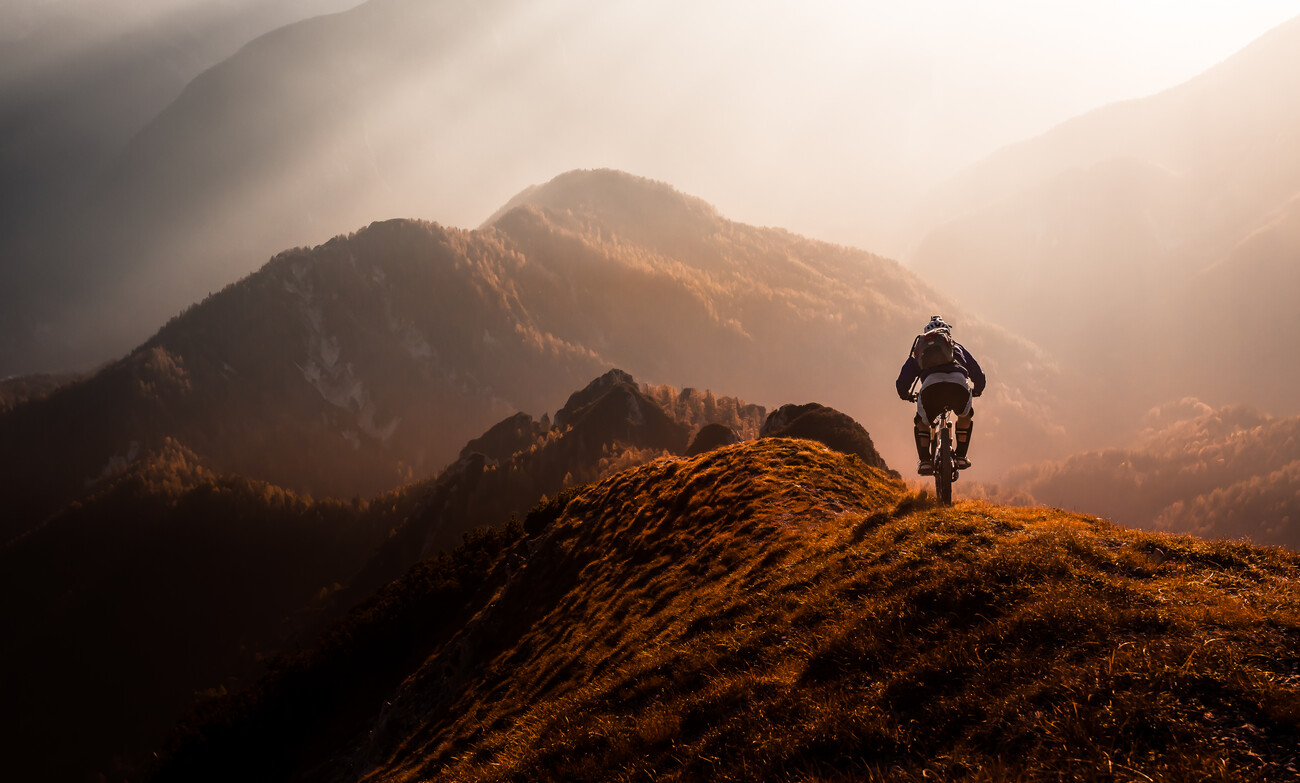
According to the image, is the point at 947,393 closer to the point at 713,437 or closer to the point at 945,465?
the point at 945,465

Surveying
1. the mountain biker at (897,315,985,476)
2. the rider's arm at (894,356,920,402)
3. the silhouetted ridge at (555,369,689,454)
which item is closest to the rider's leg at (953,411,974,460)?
the mountain biker at (897,315,985,476)

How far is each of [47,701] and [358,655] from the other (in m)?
199

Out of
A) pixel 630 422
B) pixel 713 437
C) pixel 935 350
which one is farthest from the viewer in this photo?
pixel 630 422

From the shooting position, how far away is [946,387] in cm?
1501

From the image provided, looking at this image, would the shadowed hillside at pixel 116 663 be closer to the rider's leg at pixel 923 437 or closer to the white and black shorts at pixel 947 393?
the rider's leg at pixel 923 437

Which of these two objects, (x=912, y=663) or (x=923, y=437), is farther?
(x=923, y=437)

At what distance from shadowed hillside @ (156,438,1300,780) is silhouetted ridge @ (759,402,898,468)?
2610 inches

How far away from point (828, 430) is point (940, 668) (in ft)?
279

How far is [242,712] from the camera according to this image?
207 ft

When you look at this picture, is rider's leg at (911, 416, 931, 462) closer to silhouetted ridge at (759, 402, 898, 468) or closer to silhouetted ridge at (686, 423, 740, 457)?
silhouetted ridge at (759, 402, 898, 468)

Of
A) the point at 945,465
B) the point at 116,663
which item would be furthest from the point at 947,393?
the point at 116,663

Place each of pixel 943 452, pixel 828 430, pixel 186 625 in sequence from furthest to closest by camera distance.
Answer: pixel 186 625
pixel 828 430
pixel 943 452

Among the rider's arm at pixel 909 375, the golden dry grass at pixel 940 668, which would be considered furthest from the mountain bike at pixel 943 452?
the golden dry grass at pixel 940 668

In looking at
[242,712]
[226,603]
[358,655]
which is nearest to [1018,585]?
[358,655]
